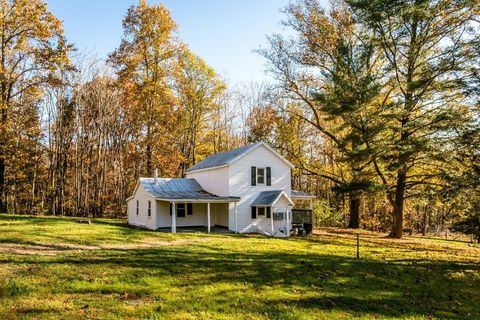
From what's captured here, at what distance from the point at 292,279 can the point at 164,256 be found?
458 cm

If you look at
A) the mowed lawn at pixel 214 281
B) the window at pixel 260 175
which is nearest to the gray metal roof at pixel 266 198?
the window at pixel 260 175

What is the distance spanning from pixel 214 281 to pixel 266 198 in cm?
1463

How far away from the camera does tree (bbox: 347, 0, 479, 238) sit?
19.0 metres

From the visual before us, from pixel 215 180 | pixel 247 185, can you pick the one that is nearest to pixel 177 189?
pixel 215 180

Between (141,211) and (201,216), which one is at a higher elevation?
(141,211)

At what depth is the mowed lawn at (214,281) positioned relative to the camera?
7785 millimetres

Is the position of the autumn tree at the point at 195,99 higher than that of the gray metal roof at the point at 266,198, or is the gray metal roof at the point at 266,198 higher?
the autumn tree at the point at 195,99

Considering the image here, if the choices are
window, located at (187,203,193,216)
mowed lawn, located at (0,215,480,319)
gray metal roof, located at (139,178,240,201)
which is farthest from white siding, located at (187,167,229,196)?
mowed lawn, located at (0,215,480,319)

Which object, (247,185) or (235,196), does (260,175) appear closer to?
(247,185)

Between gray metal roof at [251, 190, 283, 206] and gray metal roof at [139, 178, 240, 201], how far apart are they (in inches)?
61.0

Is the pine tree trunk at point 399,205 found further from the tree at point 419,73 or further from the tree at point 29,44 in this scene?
the tree at point 29,44

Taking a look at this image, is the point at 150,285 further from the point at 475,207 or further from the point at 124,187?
the point at 124,187

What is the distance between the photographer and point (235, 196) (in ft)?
80.6

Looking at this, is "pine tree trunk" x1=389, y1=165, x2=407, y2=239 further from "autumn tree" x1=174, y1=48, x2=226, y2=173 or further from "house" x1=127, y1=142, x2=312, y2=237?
"autumn tree" x1=174, y1=48, x2=226, y2=173
